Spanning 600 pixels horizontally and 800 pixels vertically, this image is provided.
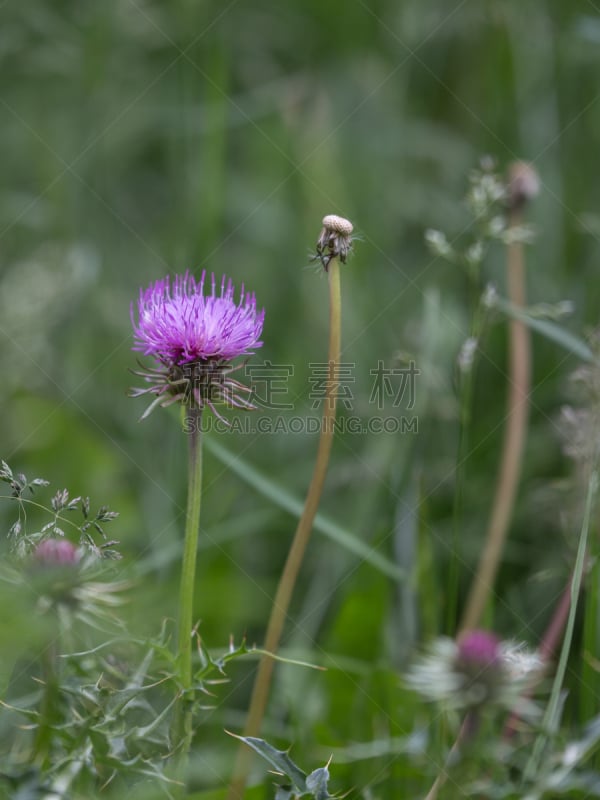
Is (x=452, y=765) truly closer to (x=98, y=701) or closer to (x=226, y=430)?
(x=98, y=701)

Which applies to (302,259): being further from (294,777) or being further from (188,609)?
(294,777)

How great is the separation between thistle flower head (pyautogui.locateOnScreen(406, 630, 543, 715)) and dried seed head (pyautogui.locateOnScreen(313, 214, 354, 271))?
2.31ft

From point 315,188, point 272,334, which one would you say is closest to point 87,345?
point 272,334

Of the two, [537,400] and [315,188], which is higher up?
[315,188]

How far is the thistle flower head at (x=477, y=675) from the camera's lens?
1590 millimetres

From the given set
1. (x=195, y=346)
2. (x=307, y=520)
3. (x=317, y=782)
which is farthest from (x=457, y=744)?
(x=195, y=346)

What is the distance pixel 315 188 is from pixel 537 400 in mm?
1390

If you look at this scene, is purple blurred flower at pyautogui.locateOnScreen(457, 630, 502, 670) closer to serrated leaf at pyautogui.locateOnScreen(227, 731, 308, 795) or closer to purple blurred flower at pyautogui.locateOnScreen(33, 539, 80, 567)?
serrated leaf at pyautogui.locateOnScreen(227, 731, 308, 795)

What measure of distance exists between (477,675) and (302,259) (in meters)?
2.21

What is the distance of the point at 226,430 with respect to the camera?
2.85m

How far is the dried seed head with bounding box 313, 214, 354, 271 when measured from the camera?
1.55 m

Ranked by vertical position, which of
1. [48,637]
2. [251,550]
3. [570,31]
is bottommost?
[48,637]

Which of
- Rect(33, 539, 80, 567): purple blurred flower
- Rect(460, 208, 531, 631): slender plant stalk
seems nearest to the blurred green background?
Rect(460, 208, 531, 631): slender plant stalk

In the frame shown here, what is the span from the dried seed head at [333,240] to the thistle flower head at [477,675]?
706 millimetres
